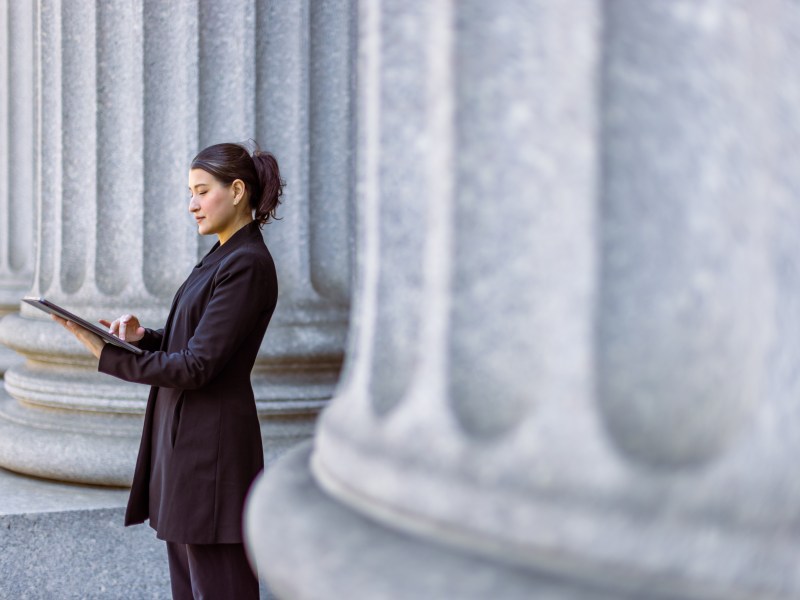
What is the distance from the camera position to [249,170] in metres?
5.14

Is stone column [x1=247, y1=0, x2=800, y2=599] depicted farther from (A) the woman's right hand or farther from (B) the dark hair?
(A) the woman's right hand

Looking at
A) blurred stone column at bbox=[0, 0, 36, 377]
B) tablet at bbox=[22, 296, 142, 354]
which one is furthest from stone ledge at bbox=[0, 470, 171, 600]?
blurred stone column at bbox=[0, 0, 36, 377]

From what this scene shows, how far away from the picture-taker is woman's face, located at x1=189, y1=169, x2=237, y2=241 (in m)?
5.05

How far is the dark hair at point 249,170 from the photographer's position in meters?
5.03

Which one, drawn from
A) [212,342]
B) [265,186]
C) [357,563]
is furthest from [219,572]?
[357,563]

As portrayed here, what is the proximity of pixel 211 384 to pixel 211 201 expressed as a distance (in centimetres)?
95

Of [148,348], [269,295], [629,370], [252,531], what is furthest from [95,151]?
[629,370]

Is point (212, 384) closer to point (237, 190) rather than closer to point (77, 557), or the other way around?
point (237, 190)

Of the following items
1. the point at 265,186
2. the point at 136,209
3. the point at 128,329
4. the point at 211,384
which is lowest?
the point at 211,384

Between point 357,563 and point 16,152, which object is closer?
point 357,563

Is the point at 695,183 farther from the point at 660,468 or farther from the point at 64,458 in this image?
the point at 64,458

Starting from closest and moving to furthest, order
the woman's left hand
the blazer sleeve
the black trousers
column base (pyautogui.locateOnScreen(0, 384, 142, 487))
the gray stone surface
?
the blazer sleeve
the woman's left hand
the black trousers
the gray stone surface
column base (pyautogui.locateOnScreen(0, 384, 142, 487))

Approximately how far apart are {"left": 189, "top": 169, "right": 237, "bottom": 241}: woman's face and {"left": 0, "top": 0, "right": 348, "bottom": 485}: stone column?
6.06ft

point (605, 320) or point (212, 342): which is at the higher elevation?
point (605, 320)
